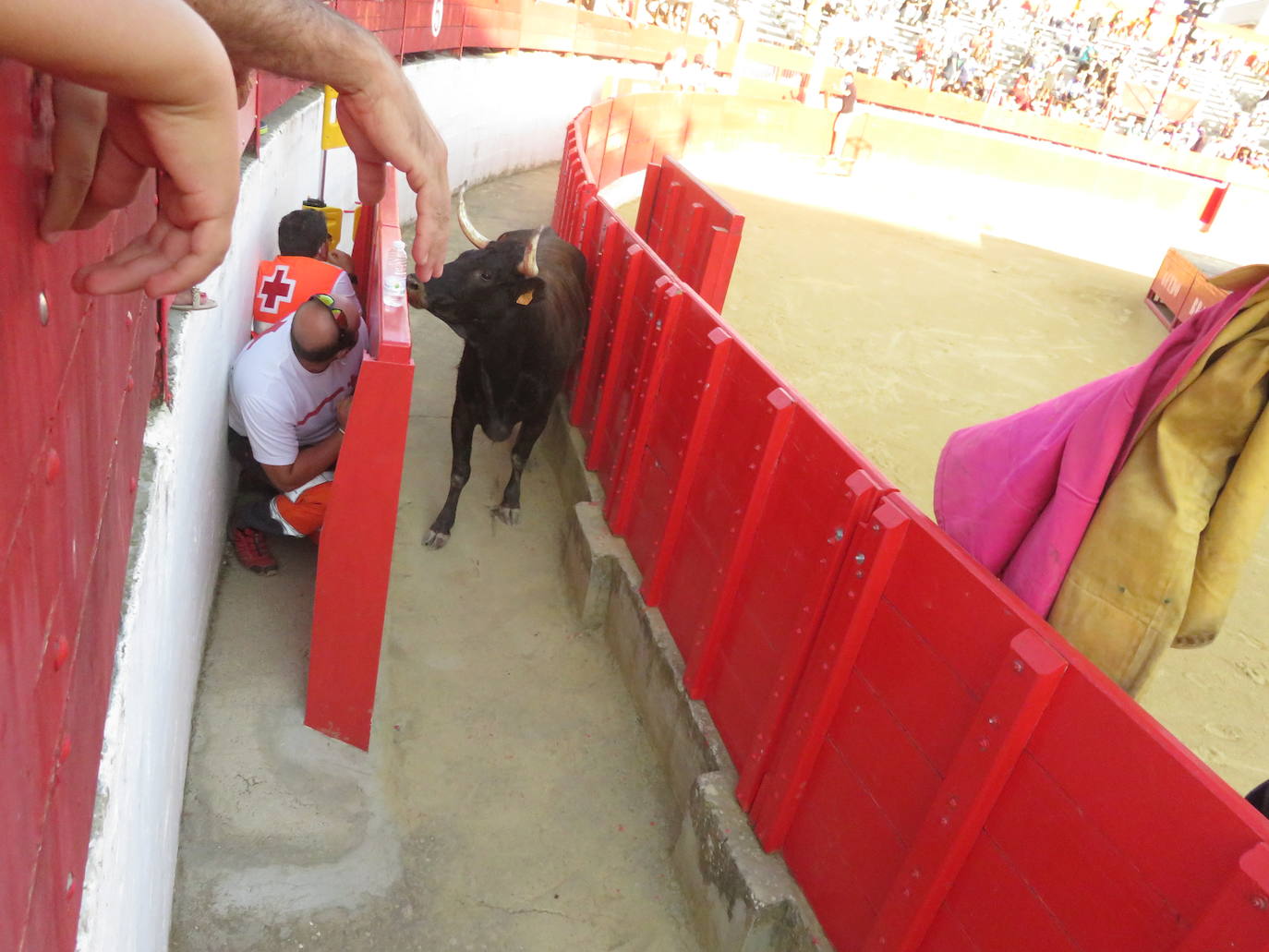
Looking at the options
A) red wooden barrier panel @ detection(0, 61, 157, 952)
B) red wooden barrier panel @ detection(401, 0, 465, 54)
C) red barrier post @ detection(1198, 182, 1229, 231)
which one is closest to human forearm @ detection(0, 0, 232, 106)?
red wooden barrier panel @ detection(0, 61, 157, 952)

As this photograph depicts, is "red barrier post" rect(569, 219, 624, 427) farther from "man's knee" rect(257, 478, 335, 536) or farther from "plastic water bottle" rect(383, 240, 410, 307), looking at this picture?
"plastic water bottle" rect(383, 240, 410, 307)

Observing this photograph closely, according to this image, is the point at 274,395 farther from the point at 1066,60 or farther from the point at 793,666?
the point at 1066,60

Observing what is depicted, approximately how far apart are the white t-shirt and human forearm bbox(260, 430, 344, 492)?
35 mm

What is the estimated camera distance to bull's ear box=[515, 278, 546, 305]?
4.25 metres

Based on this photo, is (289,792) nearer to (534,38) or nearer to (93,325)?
(93,325)

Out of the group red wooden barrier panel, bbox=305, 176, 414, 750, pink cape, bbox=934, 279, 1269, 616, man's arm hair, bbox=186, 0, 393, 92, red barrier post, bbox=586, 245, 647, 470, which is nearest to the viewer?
man's arm hair, bbox=186, 0, 393, 92

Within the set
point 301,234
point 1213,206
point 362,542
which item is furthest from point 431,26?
point 1213,206

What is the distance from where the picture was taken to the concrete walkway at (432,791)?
103 inches

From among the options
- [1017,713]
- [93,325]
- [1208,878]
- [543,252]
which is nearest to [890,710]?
[1017,713]

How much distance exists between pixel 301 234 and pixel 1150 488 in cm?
360

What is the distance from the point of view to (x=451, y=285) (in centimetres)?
428

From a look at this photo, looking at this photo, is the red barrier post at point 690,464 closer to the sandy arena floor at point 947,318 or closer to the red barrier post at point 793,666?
the red barrier post at point 793,666

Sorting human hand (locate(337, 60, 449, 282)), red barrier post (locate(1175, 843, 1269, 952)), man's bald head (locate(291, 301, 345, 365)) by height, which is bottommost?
man's bald head (locate(291, 301, 345, 365))

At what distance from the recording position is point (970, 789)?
2012 millimetres
